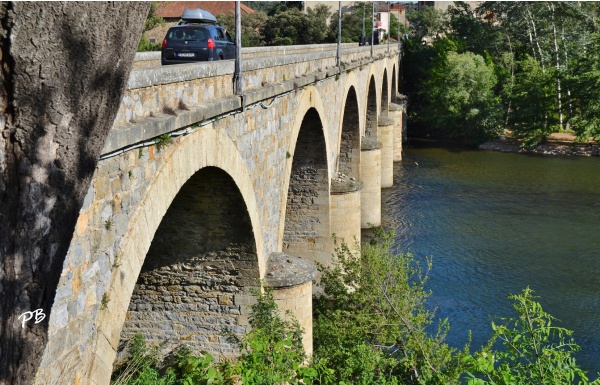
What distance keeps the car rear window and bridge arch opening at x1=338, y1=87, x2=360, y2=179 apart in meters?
12.3

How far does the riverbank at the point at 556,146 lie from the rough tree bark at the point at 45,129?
4135cm

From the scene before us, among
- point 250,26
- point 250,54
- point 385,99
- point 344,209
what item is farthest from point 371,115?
point 250,26

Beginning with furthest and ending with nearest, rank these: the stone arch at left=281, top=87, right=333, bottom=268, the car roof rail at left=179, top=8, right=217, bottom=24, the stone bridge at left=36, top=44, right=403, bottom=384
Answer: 1. the stone arch at left=281, top=87, right=333, bottom=268
2. the car roof rail at left=179, top=8, right=217, bottom=24
3. the stone bridge at left=36, top=44, right=403, bottom=384

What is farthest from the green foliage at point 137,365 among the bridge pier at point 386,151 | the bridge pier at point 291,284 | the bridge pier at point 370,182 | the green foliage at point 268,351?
the bridge pier at point 386,151

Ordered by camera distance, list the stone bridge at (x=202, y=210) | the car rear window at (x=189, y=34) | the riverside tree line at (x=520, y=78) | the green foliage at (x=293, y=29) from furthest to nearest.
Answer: the green foliage at (x=293, y=29) → the riverside tree line at (x=520, y=78) → the car rear window at (x=189, y=34) → the stone bridge at (x=202, y=210)

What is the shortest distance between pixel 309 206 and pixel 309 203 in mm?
95

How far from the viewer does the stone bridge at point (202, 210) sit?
17.1 ft

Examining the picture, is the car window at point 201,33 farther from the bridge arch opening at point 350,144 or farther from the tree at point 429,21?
the tree at point 429,21

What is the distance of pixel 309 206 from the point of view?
59.0ft

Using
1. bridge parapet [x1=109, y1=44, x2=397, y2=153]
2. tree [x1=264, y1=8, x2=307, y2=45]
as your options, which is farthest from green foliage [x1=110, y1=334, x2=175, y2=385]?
tree [x1=264, y1=8, x2=307, y2=45]

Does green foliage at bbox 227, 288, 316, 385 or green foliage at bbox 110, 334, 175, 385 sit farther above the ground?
green foliage at bbox 227, 288, 316, 385

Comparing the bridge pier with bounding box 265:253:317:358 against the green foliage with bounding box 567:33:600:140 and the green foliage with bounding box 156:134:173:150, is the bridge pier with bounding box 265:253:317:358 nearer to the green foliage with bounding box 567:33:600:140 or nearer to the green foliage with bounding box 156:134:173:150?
the green foliage with bounding box 156:134:173:150

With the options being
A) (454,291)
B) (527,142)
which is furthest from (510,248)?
(527,142)

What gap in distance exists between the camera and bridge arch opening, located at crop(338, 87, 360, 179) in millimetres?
24656
